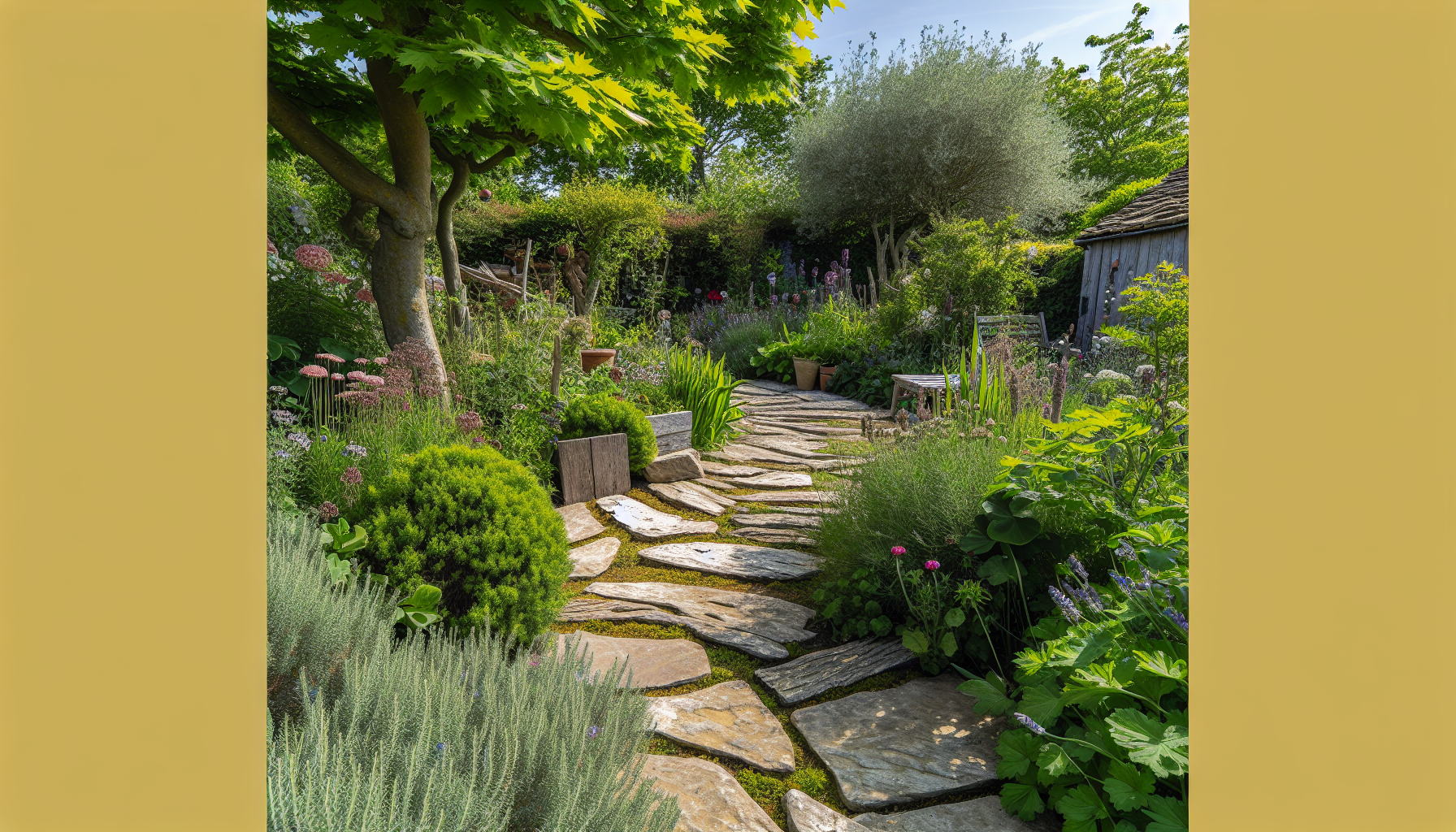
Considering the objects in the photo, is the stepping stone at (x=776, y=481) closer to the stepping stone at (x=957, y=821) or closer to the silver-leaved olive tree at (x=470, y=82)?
the silver-leaved olive tree at (x=470, y=82)

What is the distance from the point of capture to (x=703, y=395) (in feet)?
19.8

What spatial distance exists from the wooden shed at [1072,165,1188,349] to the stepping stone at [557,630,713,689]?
774 centimetres

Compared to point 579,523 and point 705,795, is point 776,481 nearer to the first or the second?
point 579,523

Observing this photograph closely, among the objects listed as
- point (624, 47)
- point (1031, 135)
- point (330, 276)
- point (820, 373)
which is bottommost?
point (820, 373)

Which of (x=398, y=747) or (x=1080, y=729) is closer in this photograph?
(x=398, y=747)

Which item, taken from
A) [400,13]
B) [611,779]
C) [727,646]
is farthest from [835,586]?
[400,13]

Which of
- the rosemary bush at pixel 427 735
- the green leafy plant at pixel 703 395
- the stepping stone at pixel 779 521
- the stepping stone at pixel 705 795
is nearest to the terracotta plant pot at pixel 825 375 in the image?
the green leafy plant at pixel 703 395

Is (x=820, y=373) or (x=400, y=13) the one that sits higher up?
(x=400, y=13)

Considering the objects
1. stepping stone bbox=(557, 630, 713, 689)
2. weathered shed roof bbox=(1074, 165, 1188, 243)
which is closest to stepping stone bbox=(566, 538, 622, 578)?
stepping stone bbox=(557, 630, 713, 689)

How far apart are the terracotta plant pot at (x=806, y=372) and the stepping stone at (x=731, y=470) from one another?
4277 mm

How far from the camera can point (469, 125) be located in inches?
232

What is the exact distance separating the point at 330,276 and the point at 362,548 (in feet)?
10.1

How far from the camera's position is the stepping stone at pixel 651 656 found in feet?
8.05

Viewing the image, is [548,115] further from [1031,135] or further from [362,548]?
[1031,135]
